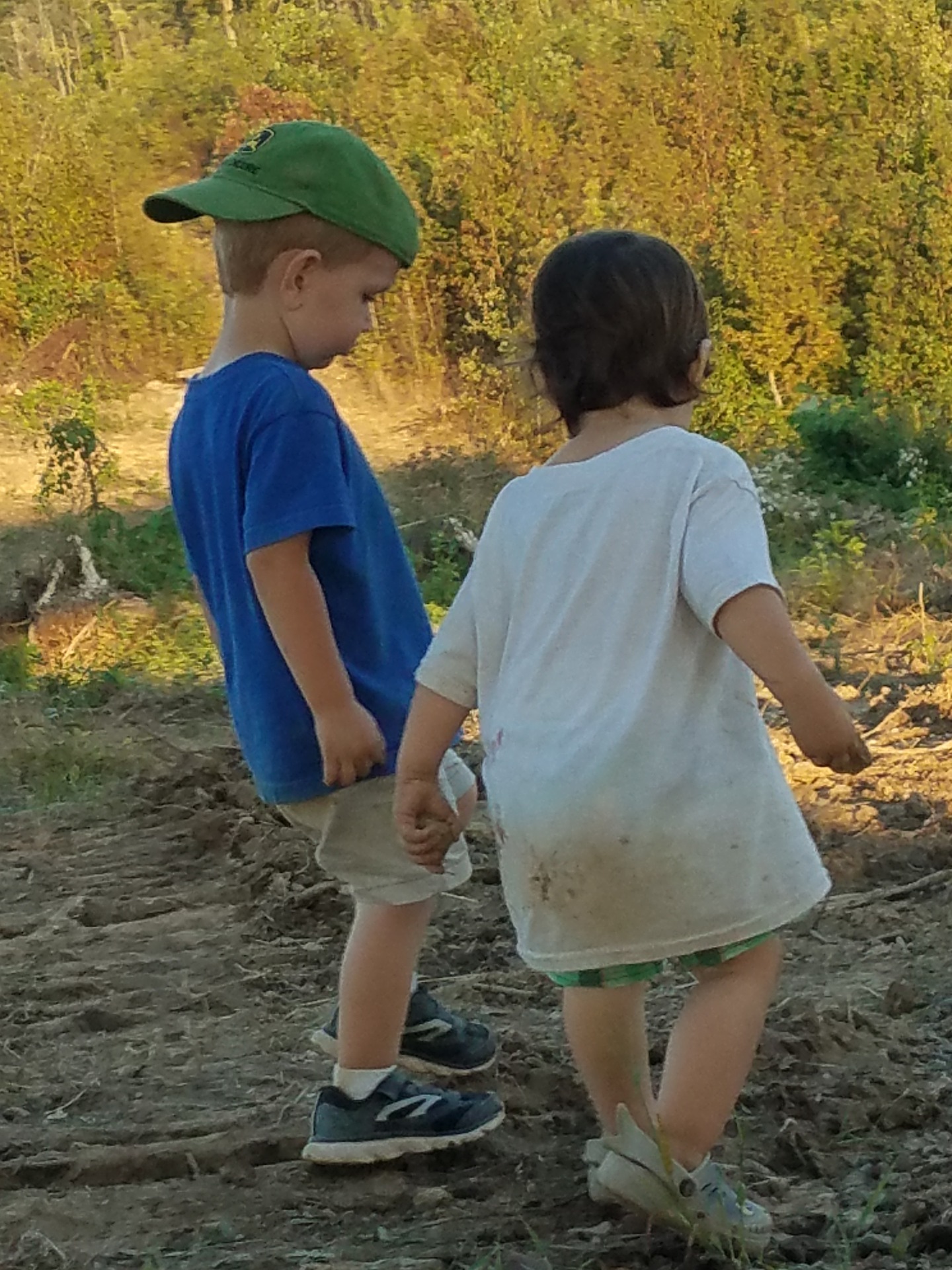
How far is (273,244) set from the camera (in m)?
2.23

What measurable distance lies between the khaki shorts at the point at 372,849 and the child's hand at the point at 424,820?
174mm

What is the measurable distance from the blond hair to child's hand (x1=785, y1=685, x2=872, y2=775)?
0.95m

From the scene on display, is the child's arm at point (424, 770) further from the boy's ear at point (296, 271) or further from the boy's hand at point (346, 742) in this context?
the boy's ear at point (296, 271)

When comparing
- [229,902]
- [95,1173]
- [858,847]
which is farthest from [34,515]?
[95,1173]

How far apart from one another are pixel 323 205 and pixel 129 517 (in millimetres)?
7283

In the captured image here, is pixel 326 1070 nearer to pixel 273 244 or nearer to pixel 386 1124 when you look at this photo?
pixel 386 1124

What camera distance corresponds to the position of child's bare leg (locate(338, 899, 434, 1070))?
2309 millimetres

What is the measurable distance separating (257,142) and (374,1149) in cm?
142

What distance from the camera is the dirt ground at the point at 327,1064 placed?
2.12m

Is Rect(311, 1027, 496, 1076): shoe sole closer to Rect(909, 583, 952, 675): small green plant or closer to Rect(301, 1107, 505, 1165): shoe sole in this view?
Rect(301, 1107, 505, 1165): shoe sole

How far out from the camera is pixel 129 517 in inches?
365

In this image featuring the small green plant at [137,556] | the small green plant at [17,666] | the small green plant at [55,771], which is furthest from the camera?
the small green plant at [137,556]

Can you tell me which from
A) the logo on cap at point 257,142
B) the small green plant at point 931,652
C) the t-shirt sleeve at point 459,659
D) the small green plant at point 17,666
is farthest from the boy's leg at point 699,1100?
the small green plant at point 17,666

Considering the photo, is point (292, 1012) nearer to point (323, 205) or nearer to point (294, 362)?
point (294, 362)
